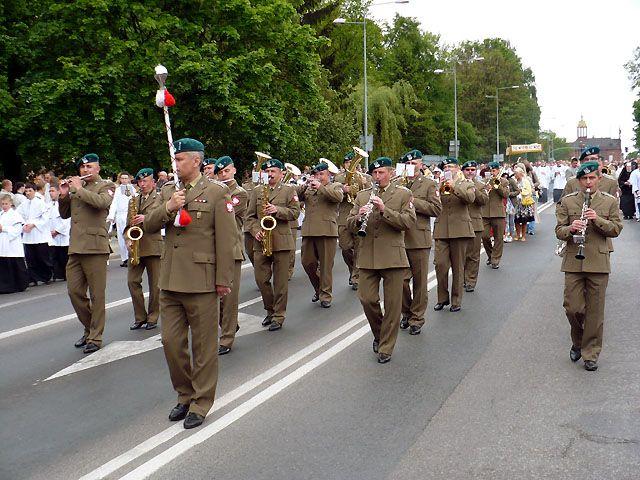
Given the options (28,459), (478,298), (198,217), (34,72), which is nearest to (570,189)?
(478,298)

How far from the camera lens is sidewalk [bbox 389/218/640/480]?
192 inches

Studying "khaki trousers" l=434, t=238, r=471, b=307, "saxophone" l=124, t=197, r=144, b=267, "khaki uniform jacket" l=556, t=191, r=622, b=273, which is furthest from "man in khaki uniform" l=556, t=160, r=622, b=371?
"saxophone" l=124, t=197, r=144, b=267

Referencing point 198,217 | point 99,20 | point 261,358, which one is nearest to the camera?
point 198,217

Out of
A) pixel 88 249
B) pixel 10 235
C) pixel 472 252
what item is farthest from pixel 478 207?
pixel 10 235

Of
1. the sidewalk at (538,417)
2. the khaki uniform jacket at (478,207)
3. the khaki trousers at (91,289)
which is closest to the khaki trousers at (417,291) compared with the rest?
the sidewalk at (538,417)

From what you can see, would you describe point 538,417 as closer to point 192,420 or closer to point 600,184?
point 192,420

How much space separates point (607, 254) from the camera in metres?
7.29

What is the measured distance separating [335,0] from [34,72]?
26.5m

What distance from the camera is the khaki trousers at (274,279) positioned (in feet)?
30.6

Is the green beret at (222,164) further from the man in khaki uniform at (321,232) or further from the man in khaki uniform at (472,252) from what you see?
the man in khaki uniform at (472,252)

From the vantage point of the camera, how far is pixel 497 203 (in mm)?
14766

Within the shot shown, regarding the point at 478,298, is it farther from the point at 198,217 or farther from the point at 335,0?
the point at 335,0

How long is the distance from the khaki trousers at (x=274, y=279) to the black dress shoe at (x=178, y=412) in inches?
129

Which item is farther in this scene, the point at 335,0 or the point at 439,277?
the point at 335,0
